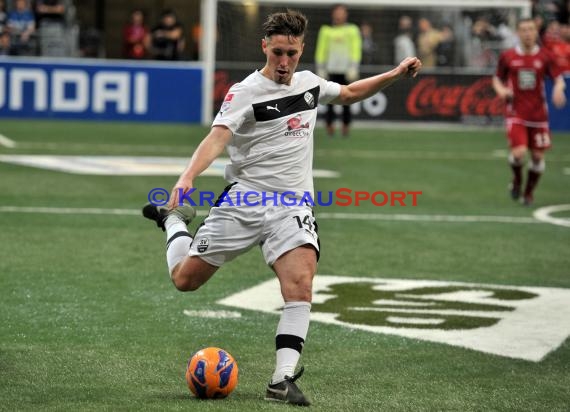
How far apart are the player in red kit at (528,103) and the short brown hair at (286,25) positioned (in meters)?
9.89

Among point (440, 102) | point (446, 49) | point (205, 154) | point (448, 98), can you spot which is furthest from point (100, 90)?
point (205, 154)

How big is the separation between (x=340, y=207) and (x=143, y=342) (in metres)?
7.85

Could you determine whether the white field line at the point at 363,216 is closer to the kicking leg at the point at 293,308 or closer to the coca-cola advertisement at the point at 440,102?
the kicking leg at the point at 293,308

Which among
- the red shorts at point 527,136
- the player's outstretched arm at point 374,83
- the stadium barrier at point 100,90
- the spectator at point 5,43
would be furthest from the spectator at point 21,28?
the player's outstretched arm at point 374,83

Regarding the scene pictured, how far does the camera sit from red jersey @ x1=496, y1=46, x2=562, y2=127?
16625 mm

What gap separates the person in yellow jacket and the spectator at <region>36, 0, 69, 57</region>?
23.0 ft

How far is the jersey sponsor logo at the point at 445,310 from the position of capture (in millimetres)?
8516

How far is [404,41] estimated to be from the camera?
3039cm

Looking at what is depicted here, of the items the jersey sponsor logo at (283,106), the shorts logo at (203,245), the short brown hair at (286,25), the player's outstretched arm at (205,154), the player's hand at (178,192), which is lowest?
the shorts logo at (203,245)

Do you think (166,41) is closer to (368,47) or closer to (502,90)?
(368,47)

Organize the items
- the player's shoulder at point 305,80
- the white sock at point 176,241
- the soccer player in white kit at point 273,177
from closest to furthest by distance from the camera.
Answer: the soccer player in white kit at point 273,177
the player's shoulder at point 305,80
the white sock at point 176,241

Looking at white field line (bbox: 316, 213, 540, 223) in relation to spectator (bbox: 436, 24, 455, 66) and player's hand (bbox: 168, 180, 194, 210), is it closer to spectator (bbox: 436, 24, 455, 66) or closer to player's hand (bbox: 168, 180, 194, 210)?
player's hand (bbox: 168, 180, 194, 210)

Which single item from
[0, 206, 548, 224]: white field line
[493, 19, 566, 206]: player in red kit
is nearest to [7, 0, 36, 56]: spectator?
[0, 206, 548, 224]: white field line

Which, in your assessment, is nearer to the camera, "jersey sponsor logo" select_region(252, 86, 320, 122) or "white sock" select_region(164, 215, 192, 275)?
"jersey sponsor logo" select_region(252, 86, 320, 122)
